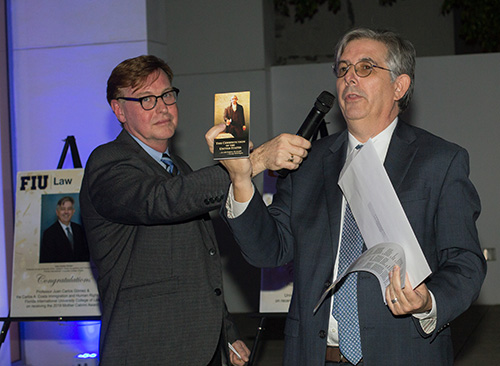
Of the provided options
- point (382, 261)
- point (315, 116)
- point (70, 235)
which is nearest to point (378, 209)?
point (382, 261)

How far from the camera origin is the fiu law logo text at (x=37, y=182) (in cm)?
439

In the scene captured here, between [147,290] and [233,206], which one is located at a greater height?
[233,206]

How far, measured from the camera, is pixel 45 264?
14.4 feet

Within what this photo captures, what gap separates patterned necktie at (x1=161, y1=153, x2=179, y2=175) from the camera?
2687 millimetres

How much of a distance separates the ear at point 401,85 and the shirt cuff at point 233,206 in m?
0.58

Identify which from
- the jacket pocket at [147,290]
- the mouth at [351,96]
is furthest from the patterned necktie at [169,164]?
the mouth at [351,96]

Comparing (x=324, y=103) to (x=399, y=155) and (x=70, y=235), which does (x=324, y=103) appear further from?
(x=70, y=235)

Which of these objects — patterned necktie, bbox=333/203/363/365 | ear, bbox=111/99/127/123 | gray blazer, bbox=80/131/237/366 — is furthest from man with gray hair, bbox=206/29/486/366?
ear, bbox=111/99/127/123

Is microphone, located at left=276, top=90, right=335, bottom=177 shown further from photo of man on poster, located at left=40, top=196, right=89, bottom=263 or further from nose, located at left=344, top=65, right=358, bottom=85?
photo of man on poster, located at left=40, top=196, right=89, bottom=263

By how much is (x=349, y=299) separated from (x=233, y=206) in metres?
0.44

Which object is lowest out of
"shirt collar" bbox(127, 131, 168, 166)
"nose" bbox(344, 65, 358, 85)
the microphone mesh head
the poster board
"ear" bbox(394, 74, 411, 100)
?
the poster board

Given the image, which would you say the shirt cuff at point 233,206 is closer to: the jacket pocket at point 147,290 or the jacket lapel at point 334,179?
the jacket lapel at point 334,179

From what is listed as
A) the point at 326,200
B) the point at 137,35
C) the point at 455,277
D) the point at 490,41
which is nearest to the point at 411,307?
the point at 455,277

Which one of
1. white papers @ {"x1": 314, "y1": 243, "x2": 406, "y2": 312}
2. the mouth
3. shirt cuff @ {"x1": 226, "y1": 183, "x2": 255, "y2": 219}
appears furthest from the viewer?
the mouth
